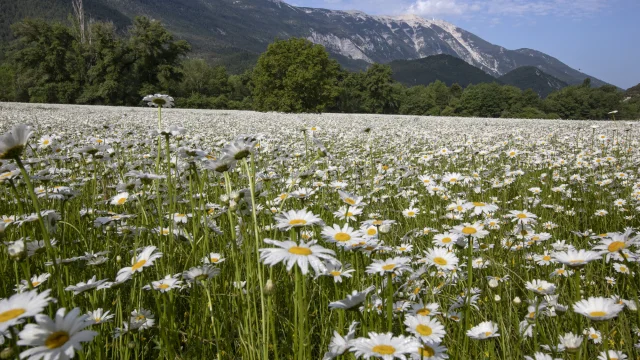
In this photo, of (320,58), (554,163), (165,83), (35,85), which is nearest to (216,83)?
A: (165,83)

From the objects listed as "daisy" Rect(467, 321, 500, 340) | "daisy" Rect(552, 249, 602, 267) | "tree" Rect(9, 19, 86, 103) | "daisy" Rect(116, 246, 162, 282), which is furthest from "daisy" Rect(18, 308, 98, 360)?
"tree" Rect(9, 19, 86, 103)

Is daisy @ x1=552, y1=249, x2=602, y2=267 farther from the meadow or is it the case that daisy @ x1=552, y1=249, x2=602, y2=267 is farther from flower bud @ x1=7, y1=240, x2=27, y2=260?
flower bud @ x1=7, y1=240, x2=27, y2=260

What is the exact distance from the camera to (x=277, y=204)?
133 inches

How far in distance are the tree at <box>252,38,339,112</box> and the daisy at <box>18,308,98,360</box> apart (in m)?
43.6

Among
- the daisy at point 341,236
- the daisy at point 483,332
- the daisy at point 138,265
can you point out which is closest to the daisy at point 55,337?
the daisy at point 138,265

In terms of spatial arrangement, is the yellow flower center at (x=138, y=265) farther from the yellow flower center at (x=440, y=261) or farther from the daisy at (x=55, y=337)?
the yellow flower center at (x=440, y=261)

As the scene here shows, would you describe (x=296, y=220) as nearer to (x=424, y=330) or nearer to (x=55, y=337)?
(x=424, y=330)

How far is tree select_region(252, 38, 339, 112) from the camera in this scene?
4447 cm

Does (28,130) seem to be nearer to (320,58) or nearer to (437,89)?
(320,58)

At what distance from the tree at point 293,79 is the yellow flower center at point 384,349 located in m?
43.6

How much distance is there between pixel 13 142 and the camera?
1.30 m

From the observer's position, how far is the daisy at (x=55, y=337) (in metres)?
0.89

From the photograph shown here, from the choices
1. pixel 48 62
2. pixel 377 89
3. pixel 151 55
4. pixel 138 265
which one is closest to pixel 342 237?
pixel 138 265

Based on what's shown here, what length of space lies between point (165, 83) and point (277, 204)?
55.3 metres
